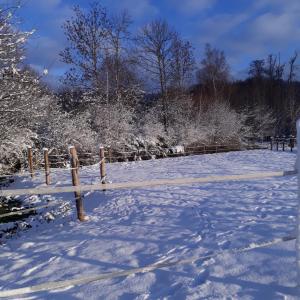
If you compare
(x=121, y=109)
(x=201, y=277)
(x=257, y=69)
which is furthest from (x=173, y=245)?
(x=257, y=69)

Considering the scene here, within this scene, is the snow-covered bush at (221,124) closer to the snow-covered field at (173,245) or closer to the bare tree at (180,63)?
the bare tree at (180,63)

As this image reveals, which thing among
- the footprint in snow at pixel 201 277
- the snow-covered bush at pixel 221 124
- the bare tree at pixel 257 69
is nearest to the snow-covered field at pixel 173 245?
the footprint in snow at pixel 201 277

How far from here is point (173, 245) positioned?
4926mm

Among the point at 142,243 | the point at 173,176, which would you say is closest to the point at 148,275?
the point at 142,243

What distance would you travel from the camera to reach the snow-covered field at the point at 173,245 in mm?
3566

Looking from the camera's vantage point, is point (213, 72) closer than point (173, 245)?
No

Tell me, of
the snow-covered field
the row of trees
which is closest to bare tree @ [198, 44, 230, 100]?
the row of trees

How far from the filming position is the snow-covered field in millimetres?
3566

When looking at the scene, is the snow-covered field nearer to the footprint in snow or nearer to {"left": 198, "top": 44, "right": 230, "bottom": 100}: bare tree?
the footprint in snow

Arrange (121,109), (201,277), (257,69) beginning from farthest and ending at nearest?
1. (257,69)
2. (121,109)
3. (201,277)

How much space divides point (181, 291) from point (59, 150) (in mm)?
18016

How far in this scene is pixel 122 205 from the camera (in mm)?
8625

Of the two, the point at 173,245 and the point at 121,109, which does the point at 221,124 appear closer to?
the point at 121,109

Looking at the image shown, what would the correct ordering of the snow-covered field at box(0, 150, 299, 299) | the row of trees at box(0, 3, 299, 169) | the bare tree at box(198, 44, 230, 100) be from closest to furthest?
the snow-covered field at box(0, 150, 299, 299) < the row of trees at box(0, 3, 299, 169) < the bare tree at box(198, 44, 230, 100)
